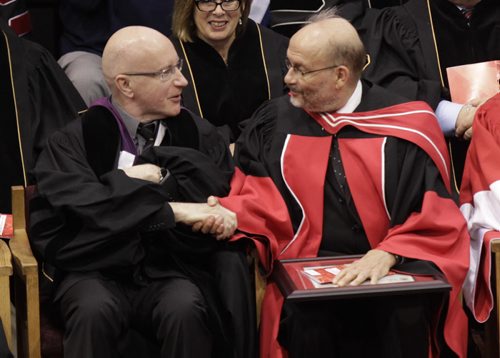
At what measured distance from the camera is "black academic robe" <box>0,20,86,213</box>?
5164mm

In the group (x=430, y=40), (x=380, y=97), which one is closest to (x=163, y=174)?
(x=380, y=97)

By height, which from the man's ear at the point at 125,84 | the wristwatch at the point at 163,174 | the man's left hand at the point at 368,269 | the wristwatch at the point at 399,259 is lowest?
the wristwatch at the point at 399,259

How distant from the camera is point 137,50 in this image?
4.68 metres

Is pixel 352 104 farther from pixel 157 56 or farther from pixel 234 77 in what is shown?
pixel 234 77

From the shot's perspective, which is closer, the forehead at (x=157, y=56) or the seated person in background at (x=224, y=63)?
the forehead at (x=157, y=56)

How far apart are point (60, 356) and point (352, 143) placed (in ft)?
4.67

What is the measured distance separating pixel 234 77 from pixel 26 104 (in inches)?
40.5

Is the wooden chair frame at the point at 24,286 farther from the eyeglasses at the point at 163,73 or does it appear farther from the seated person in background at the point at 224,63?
the seated person in background at the point at 224,63

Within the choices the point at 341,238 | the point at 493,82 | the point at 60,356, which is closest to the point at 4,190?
the point at 60,356

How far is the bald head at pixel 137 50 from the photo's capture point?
184 inches

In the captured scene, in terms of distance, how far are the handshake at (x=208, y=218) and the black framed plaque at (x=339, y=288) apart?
0.28 metres

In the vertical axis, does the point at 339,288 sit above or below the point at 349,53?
below

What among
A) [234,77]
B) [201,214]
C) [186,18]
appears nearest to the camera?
[201,214]

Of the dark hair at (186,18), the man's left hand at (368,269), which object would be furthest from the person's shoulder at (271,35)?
the man's left hand at (368,269)
